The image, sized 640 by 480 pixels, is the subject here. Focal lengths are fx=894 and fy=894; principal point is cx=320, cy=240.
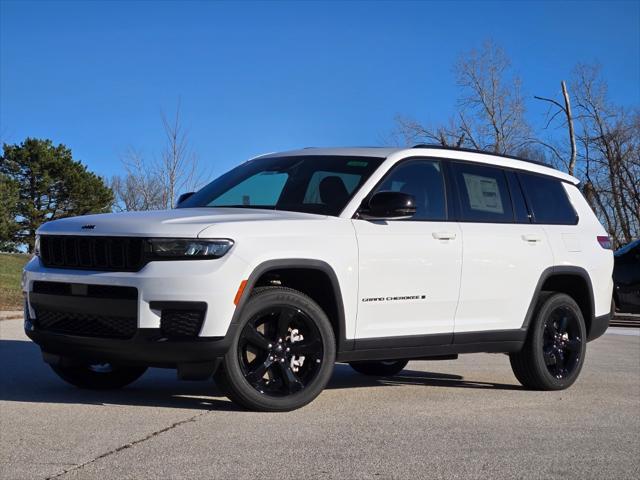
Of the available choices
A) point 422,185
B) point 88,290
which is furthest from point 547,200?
point 88,290

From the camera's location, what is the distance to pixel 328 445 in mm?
4891

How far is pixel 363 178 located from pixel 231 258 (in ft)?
4.83

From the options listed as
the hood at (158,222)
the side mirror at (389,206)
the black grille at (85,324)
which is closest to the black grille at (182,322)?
the black grille at (85,324)

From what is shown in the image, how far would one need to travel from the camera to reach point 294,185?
677 centimetres

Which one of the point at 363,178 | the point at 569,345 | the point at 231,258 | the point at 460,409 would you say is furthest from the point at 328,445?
the point at 569,345

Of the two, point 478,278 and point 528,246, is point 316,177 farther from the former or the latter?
point 528,246

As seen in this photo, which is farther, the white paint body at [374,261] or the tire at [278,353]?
the tire at [278,353]

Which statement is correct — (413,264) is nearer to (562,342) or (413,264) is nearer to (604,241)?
(562,342)

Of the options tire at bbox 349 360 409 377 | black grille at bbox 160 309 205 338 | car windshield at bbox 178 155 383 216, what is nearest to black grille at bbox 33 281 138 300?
black grille at bbox 160 309 205 338

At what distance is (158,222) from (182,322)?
0.65m

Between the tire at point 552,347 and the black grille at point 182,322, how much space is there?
3275 mm

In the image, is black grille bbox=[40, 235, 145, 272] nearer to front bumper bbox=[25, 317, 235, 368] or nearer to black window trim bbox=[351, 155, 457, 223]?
front bumper bbox=[25, 317, 235, 368]

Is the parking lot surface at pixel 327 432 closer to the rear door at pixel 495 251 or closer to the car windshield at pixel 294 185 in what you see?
the rear door at pixel 495 251

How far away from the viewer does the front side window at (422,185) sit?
6754 millimetres
